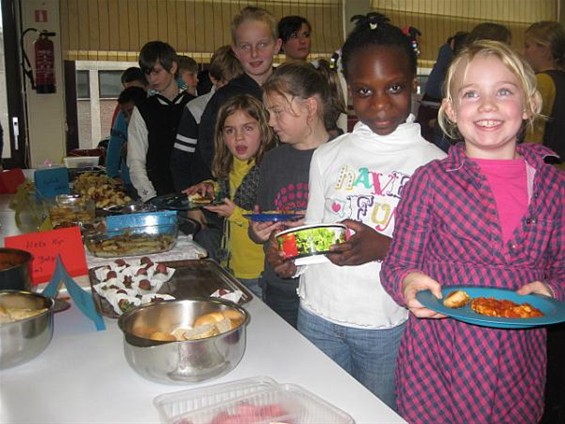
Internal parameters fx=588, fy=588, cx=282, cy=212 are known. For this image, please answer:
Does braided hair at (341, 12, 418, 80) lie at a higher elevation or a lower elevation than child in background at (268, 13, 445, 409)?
higher

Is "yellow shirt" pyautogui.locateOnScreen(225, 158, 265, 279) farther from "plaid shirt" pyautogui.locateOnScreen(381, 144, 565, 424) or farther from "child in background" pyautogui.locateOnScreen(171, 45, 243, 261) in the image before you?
"plaid shirt" pyautogui.locateOnScreen(381, 144, 565, 424)

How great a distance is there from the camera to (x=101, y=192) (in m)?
2.68

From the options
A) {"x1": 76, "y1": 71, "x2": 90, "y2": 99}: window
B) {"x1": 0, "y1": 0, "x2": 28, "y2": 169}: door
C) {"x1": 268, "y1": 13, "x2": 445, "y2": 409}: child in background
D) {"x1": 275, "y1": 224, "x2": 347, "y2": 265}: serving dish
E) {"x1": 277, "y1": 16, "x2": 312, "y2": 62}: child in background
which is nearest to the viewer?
{"x1": 275, "y1": 224, "x2": 347, "y2": 265}: serving dish

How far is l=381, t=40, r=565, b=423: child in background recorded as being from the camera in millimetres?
1138

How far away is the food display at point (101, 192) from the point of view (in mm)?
2559

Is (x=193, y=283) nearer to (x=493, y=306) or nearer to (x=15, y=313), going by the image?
(x=15, y=313)

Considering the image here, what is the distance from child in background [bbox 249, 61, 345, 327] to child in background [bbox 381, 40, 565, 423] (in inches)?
21.2

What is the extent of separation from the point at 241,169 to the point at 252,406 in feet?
4.53

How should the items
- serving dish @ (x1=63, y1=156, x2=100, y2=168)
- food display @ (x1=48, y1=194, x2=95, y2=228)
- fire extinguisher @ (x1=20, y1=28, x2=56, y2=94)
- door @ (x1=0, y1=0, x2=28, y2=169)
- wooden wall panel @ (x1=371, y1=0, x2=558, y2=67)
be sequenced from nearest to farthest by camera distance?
food display @ (x1=48, y1=194, x2=95, y2=228), serving dish @ (x1=63, y1=156, x2=100, y2=168), fire extinguisher @ (x1=20, y1=28, x2=56, y2=94), door @ (x1=0, y1=0, x2=28, y2=169), wooden wall panel @ (x1=371, y1=0, x2=558, y2=67)

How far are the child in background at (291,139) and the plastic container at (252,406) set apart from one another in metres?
0.82

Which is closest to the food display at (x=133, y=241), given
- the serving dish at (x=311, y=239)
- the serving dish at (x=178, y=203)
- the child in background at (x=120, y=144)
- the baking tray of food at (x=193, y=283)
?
the serving dish at (x=178, y=203)

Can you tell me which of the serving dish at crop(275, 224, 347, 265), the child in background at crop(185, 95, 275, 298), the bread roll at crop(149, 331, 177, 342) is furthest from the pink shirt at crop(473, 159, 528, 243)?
the child in background at crop(185, 95, 275, 298)

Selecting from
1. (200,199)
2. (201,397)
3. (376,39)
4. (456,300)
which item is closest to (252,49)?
(200,199)

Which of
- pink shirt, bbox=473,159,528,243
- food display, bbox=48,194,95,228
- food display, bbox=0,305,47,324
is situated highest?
pink shirt, bbox=473,159,528,243
